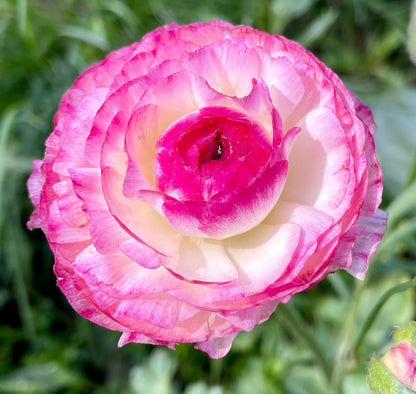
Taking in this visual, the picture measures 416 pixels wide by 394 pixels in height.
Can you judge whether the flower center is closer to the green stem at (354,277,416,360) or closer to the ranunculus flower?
the ranunculus flower

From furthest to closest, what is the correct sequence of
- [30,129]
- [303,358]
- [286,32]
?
1. [286,32]
2. [30,129]
3. [303,358]

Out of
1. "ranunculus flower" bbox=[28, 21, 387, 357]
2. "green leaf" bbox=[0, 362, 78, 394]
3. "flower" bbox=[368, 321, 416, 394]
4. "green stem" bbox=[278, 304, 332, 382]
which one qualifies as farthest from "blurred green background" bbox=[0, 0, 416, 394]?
"ranunculus flower" bbox=[28, 21, 387, 357]

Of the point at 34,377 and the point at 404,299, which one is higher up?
the point at 404,299

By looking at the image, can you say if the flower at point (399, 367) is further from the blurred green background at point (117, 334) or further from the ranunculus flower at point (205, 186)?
the blurred green background at point (117, 334)

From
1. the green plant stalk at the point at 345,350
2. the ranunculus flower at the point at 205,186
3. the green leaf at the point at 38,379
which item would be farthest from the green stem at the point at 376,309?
the green leaf at the point at 38,379

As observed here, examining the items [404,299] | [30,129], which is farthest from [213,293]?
[30,129]

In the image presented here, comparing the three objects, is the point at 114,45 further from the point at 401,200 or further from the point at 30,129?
the point at 401,200
